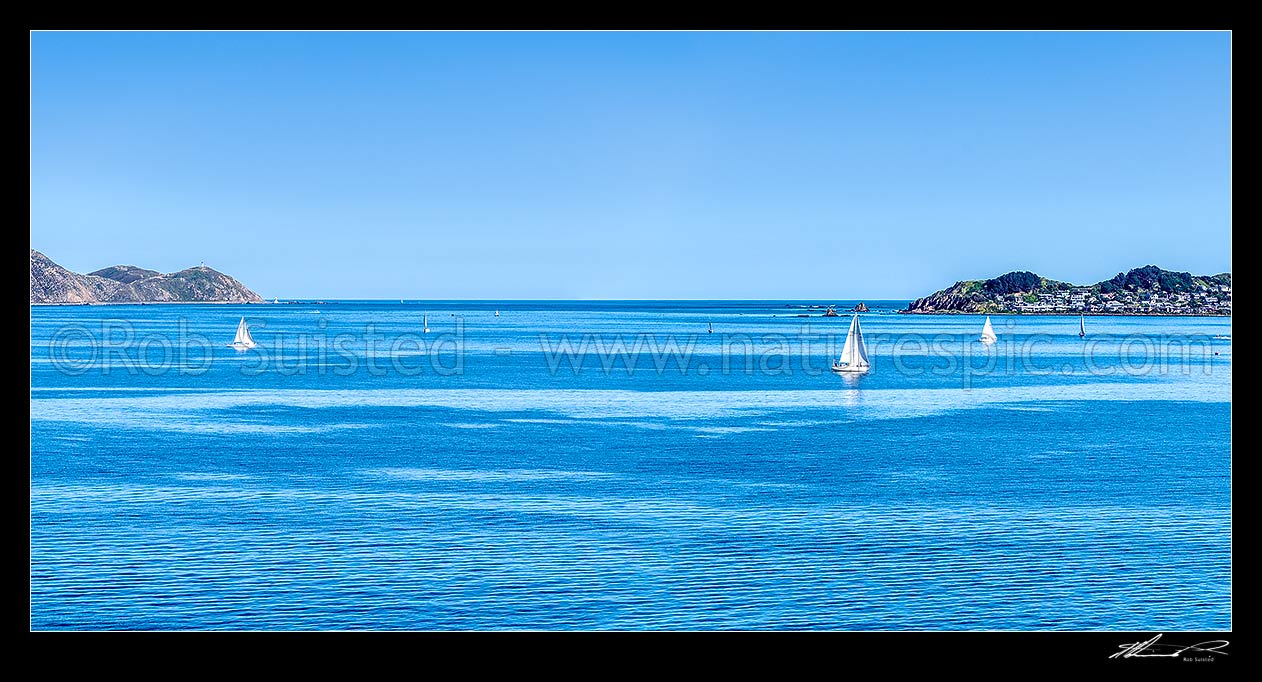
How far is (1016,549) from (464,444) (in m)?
25.9

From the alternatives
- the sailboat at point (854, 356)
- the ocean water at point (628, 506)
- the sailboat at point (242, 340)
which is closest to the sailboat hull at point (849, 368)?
the sailboat at point (854, 356)

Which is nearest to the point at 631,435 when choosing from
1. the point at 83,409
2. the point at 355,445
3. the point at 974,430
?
the point at 355,445

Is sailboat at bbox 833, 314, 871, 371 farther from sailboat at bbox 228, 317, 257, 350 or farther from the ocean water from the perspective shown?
sailboat at bbox 228, 317, 257, 350

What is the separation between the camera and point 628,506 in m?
35.1

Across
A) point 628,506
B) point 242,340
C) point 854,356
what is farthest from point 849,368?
point 242,340

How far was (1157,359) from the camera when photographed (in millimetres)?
114062

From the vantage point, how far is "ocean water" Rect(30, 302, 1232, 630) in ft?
79.5

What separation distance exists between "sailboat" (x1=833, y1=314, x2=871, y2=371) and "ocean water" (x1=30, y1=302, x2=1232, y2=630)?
5.91 meters

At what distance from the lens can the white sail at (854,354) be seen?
8581cm

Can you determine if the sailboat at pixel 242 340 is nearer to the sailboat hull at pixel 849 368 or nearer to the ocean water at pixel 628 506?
the ocean water at pixel 628 506
